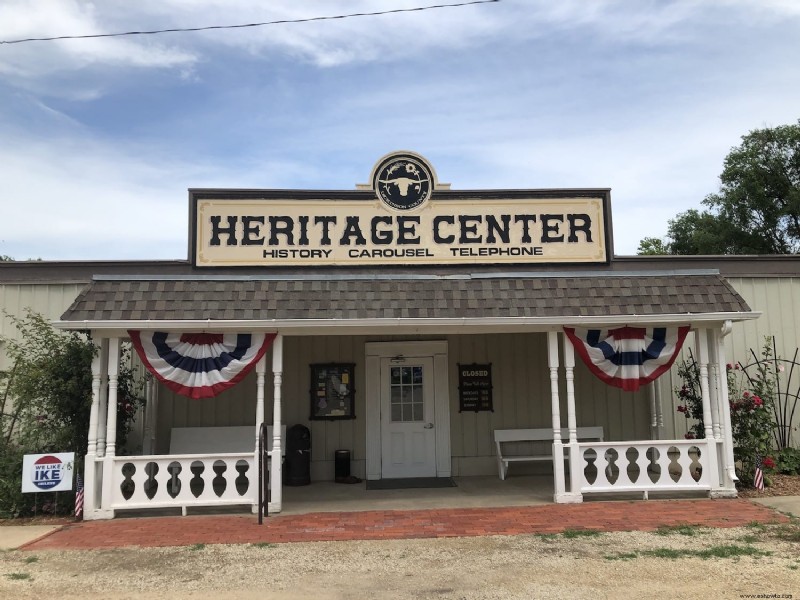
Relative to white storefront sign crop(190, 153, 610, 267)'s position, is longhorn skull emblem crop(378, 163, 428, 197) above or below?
above

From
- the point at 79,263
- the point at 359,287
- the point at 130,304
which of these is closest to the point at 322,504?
the point at 359,287

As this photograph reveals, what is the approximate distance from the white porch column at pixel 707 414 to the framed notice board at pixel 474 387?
11.2 feet

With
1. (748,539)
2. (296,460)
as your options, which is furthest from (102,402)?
(748,539)

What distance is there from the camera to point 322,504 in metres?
9.01

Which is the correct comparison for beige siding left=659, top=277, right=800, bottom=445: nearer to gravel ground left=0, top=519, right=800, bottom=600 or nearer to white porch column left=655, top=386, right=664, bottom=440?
white porch column left=655, top=386, right=664, bottom=440

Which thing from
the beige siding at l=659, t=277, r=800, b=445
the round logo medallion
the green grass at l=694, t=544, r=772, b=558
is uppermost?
the round logo medallion

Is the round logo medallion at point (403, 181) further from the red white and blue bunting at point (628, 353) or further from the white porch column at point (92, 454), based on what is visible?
the white porch column at point (92, 454)

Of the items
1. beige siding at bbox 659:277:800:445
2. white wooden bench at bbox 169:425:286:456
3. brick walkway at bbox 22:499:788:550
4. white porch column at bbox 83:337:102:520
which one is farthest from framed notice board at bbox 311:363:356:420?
beige siding at bbox 659:277:800:445

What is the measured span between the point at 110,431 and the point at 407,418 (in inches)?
186

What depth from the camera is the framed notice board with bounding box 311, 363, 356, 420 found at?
11062mm

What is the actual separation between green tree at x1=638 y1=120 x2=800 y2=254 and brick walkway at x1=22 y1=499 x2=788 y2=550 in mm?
25497

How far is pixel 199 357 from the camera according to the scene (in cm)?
873

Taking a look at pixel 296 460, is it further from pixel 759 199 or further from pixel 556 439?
pixel 759 199

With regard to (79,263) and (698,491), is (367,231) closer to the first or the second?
(79,263)
